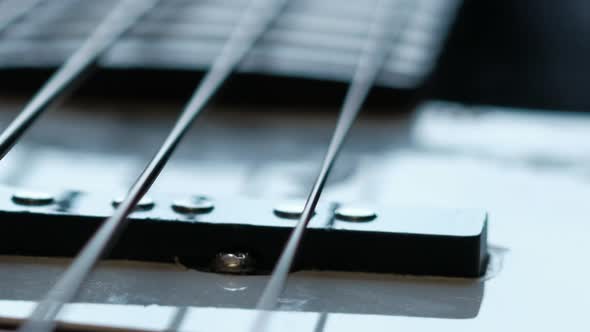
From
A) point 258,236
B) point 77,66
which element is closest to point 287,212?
point 258,236

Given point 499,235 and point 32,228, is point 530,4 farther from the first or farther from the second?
point 32,228

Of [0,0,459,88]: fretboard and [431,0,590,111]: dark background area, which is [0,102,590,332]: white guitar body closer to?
[0,0,459,88]: fretboard

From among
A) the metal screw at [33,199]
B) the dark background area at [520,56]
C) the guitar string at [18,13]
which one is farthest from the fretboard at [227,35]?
the metal screw at [33,199]

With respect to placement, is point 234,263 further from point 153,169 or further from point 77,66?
point 77,66

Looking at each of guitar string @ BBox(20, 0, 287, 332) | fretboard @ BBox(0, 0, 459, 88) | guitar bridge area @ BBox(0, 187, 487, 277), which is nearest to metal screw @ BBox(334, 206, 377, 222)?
guitar bridge area @ BBox(0, 187, 487, 277)

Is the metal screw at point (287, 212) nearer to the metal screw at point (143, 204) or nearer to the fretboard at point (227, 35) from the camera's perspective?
the metal screw at point (143, 204)

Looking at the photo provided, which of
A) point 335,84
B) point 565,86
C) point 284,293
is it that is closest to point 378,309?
point 284,293
